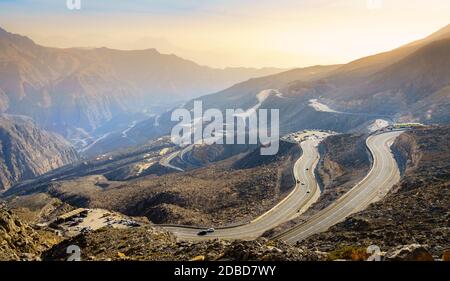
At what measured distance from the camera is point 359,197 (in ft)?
193

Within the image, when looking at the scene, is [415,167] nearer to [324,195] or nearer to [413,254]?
[324,195]

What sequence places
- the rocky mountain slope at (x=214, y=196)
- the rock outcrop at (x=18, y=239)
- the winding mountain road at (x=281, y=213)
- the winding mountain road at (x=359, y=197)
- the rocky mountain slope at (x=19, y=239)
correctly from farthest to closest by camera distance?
the rocky mountain slope at (x=214, y=196) < the winding mountain road at (x=281, y=213) < the winding mountain road at (x=359, y=197) < the rock outcrop at (x=18, y=239) < the rocky mountain slope at (x=19, y=239)

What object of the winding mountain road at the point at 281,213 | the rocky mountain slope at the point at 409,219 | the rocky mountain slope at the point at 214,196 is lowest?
the rocky mountain slope at the point at 214,196

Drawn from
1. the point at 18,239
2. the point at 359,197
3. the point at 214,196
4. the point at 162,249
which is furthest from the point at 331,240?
the point at 214,196

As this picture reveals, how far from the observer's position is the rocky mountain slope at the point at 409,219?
31953 mm

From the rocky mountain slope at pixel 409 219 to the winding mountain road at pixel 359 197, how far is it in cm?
357

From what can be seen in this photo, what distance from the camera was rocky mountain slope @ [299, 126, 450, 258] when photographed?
1258 inches

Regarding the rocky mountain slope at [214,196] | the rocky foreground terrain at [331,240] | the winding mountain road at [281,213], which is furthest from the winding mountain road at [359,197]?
the rocky mountain slope at [214,196]

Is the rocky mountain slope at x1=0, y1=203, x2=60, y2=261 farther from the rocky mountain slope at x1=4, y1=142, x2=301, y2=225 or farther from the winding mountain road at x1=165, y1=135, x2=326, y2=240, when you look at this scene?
the rocky mountain slope at x1=4, y1=142, x2=301, y2=225

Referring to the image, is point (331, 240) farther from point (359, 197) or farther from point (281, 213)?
point (281, 213)

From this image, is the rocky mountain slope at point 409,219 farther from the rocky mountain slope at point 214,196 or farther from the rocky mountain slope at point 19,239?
the rocky mountain slope at point 19,239

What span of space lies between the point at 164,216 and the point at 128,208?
66.9ft

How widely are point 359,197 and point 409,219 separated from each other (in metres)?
19.8
